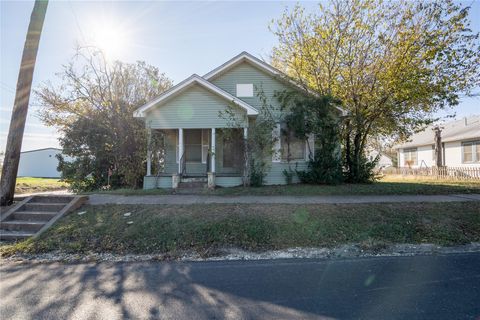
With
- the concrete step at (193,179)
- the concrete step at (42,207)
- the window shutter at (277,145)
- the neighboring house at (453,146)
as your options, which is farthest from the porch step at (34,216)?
the neighboring house at (453,146)

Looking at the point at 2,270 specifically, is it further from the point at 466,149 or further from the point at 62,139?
the point at 466,149

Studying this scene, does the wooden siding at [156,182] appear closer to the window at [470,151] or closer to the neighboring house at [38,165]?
the window at [470,151]

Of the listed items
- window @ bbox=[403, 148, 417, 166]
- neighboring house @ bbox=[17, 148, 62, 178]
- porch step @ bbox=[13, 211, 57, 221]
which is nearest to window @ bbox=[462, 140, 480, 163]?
window @ bbox=[403, 148, 417, 166]

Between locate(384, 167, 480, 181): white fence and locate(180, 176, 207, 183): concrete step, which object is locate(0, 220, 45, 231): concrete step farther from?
locate(384, 167, 480, 181): white fence

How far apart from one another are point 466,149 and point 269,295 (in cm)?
2424

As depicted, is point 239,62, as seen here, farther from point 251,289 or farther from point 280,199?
point 251,289

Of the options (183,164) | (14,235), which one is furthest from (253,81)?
(14,235)

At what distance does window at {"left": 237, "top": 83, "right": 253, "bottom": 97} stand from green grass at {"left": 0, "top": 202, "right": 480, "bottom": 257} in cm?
744

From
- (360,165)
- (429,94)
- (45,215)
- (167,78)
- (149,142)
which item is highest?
(167,78)

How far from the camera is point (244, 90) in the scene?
12953 millimetres

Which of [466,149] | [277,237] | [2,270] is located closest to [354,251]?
[277,237]

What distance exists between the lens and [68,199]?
7578mm

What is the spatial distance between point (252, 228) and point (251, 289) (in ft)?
7.26

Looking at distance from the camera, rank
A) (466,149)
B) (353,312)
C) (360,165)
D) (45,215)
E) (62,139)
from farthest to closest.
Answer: (466,149), (62,139), (360,165), (45,215), (353,312)
